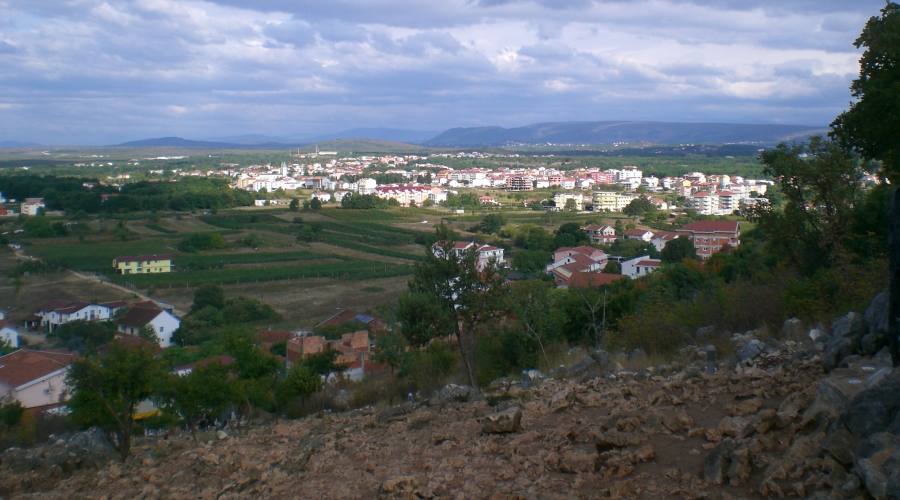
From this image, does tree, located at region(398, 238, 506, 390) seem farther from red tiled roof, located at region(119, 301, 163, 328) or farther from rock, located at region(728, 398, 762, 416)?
red tiled roof, located at region(119, 301, 163, 328)

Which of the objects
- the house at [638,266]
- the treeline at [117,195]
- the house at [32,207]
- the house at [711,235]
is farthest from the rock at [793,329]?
the treeline at [117,195]

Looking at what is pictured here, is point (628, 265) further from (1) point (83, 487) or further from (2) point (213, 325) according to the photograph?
(1) point (83, 487)

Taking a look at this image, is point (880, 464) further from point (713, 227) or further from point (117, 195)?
point (117, 195)

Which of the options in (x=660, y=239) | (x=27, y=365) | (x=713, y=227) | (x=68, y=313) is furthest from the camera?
(x=660, y=239)

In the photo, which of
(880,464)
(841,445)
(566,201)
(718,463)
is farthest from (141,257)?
(566,201)

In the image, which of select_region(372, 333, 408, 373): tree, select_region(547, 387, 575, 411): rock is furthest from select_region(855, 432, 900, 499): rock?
select_region(372, 333, 408, 373): tree

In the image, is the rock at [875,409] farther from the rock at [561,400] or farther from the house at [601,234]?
the house at [601,234]

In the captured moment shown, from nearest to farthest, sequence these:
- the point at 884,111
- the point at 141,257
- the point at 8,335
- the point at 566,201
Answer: the point at 884,111
the point at 8,335
the point at 141,257
the point at 566,201

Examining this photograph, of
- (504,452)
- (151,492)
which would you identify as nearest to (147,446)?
(151,492)
